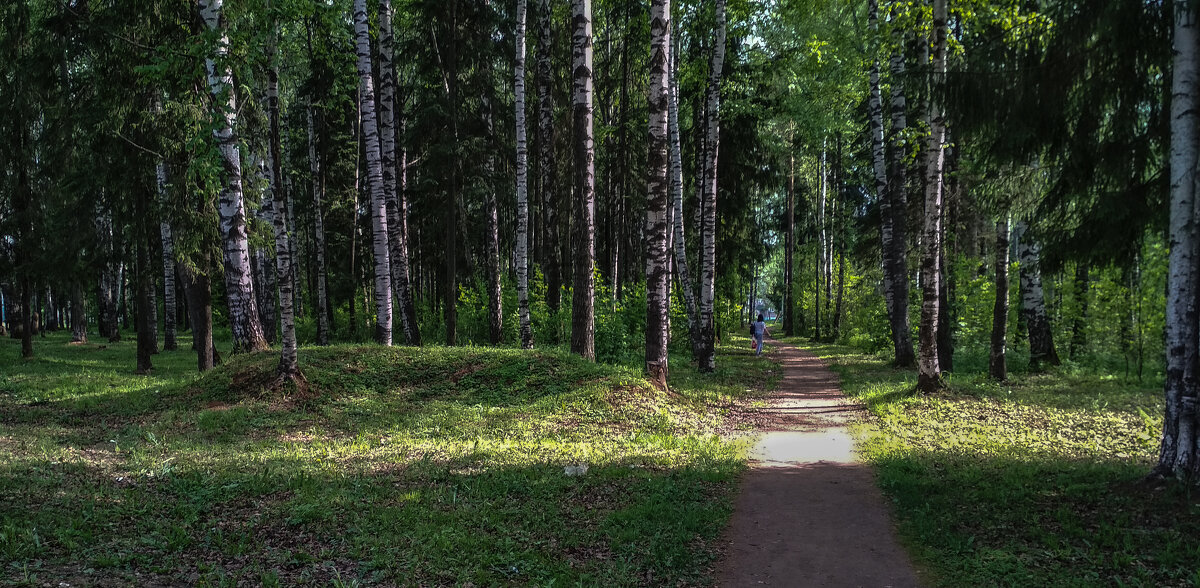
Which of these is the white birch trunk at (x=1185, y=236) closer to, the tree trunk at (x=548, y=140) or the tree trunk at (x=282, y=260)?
the tree trunk at (x=282, y=260)

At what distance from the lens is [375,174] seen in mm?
13156

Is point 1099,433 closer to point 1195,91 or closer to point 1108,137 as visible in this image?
point 1108,137

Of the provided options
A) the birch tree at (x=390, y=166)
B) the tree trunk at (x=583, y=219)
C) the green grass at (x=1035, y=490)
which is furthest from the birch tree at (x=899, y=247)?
the birch tree at (x=390, y=166)

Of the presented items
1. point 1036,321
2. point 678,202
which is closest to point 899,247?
point 1036,321

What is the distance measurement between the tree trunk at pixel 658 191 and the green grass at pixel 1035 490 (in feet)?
13.2

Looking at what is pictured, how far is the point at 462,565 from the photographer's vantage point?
4945 millimetres

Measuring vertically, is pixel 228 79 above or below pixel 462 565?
above

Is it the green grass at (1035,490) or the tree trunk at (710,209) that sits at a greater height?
the tree trunk at (710,209)

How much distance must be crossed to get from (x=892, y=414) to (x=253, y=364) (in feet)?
36.6

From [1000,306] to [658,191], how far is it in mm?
7931

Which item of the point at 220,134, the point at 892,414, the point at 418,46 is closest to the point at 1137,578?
the point at 892,414

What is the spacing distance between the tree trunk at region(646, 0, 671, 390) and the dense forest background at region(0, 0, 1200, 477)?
9.6 inches

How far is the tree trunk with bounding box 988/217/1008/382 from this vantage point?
43.8 feet

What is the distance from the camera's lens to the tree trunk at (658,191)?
38.3 ft
